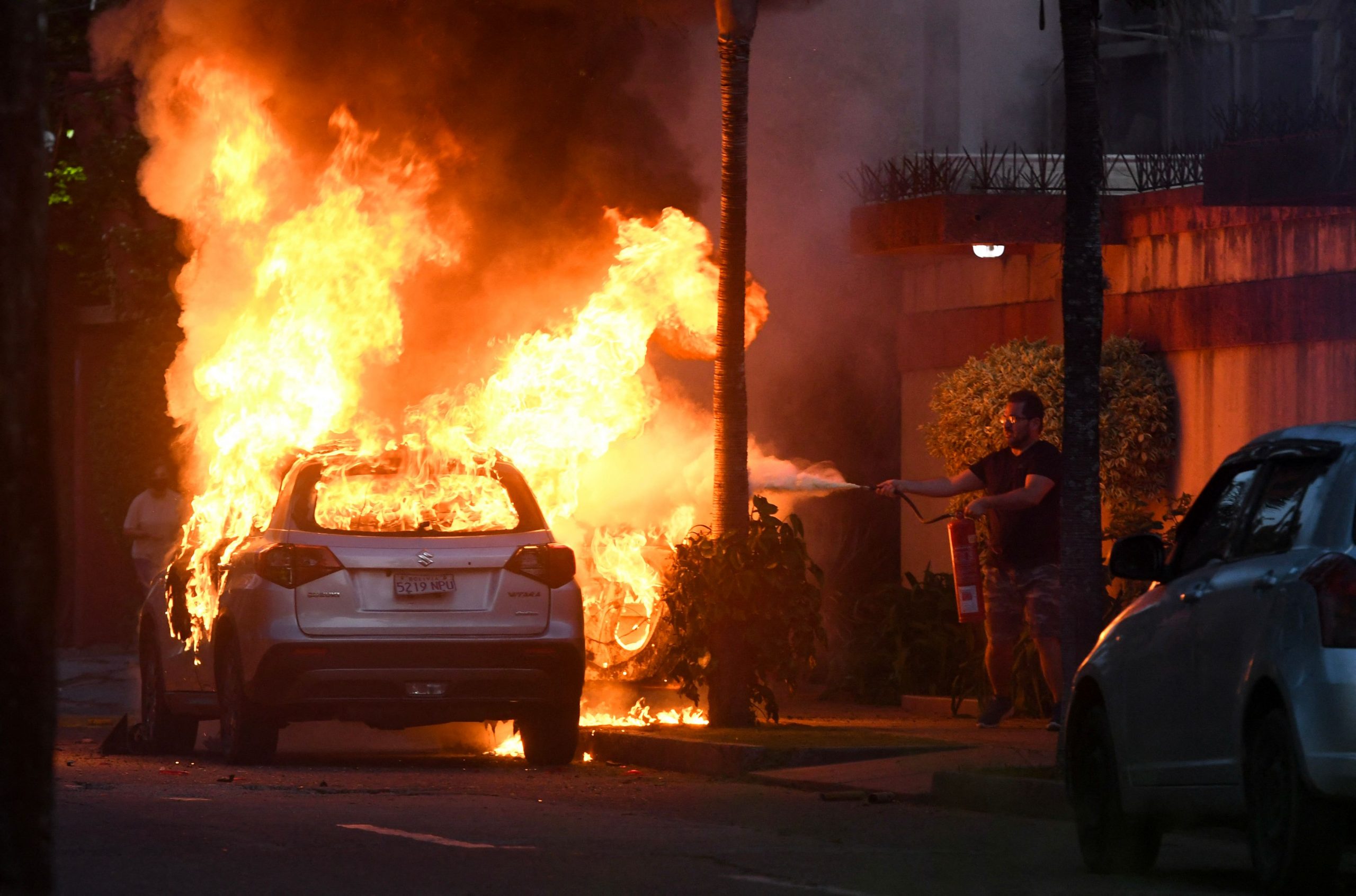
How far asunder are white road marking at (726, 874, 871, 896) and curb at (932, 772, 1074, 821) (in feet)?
7.99

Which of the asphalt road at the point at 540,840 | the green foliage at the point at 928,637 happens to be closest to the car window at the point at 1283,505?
the asphalt road at the point at 540,840

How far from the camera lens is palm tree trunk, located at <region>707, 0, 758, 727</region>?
43.1 feet

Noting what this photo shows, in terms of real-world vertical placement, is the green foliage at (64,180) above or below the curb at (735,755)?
above

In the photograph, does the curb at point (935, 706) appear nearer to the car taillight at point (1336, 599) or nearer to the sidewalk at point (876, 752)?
the sidewalk at point (876, 752)

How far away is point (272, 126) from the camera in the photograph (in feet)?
54.4

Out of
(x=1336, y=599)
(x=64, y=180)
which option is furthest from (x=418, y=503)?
(x=64, y=180)

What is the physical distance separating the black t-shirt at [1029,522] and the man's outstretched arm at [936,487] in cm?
33

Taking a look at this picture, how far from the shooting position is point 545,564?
40.2 feet

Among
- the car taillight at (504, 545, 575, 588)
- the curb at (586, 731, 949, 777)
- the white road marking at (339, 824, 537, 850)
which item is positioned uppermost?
the car taillight at (504, 545, 575, 588)

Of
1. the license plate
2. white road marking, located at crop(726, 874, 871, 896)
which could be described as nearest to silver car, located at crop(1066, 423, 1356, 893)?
white road marking, located at crop(726, 874, 871, 896)

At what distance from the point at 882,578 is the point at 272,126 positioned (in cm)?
651

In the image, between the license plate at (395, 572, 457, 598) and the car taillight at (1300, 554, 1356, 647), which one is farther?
the license plate at (395, 572, 457, 598)

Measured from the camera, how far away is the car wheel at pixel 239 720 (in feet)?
39.9

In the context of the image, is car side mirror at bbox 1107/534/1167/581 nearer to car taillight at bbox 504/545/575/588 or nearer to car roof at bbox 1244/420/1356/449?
car roof at bbox 1244/420/1356/449
